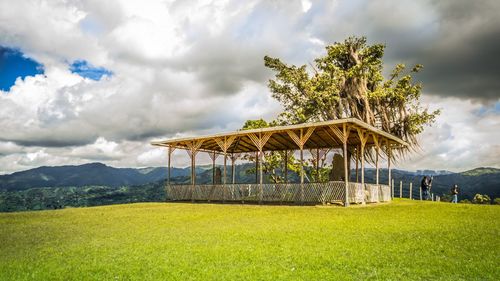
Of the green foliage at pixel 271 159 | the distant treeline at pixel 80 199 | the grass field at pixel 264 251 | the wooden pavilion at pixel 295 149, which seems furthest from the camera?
the distant treeline at pixel 80 199

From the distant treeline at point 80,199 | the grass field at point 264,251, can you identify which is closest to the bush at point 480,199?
the grass field at point 264,251

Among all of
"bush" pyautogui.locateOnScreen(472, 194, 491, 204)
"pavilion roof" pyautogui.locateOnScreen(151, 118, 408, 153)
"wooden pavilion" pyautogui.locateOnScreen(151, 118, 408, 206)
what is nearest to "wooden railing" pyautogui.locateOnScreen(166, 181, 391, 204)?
"wooden pavilion" pyautogui.locateOnScreen(151, 118, 408, 206)

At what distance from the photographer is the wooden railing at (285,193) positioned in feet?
67.1

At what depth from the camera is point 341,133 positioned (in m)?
20.4

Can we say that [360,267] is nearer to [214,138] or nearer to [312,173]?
[214,138]

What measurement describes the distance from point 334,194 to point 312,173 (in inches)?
583

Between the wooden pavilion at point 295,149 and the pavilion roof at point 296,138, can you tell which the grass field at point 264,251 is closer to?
the wooden pavilion at point 295,149

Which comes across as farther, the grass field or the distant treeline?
the distant treeline

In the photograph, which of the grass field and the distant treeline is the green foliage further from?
the distant treeline

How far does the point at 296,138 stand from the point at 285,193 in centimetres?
332

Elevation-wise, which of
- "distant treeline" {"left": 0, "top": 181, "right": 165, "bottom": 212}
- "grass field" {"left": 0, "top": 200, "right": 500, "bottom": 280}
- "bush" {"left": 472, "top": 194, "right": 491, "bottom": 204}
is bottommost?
"distant treeline" {"left": 0, "top": 181, "right": 165, "bottom": 212}

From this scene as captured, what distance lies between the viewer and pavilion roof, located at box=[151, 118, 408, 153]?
806 inches

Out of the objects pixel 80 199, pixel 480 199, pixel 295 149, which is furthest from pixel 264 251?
pixel 80 199

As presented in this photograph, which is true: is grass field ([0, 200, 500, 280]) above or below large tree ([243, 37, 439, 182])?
below
